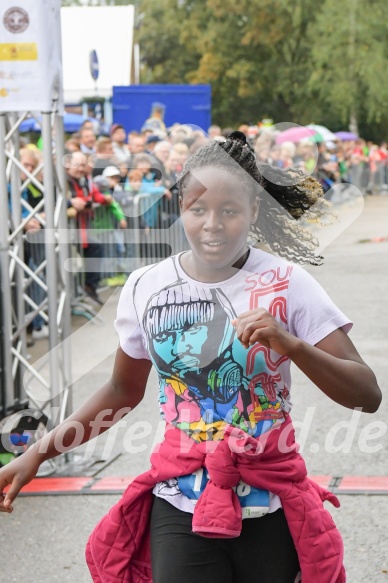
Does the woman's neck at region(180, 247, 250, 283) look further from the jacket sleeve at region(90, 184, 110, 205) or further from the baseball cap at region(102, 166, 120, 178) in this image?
the baseball cap at region(102, 166, 120, 178)

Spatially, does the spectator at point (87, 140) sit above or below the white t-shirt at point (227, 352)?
below

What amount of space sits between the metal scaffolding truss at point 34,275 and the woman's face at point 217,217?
9.79ft

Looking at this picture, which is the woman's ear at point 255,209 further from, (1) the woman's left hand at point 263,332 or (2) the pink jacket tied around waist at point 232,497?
(2) the pink jacket tied around waist at point 232,497

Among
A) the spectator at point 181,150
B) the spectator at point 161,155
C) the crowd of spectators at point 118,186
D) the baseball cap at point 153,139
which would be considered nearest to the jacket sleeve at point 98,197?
the crowd of spectators at point 118,186

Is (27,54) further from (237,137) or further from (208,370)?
(208,370)

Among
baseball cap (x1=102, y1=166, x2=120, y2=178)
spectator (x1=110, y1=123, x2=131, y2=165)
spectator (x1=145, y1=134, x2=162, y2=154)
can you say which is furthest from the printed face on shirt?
spectator (x1=145, y1=134, x2=162, y2=154)

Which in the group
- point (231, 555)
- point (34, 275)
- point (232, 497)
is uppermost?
point (232, 497)

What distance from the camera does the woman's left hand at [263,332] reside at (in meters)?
2.23

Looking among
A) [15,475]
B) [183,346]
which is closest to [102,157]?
[15,475]

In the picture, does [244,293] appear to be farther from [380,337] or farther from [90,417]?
[380,337]

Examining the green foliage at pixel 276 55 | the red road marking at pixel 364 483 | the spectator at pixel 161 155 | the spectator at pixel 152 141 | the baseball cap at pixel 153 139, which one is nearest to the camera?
the red road marking at pixel 364 483

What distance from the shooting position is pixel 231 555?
2516mm

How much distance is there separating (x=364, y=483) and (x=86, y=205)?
19.9 ft

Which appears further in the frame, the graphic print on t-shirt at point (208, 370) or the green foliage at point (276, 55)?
the green foliage at point (276, 55)
